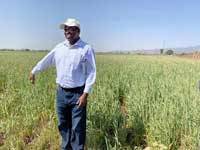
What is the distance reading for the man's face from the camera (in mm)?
3738

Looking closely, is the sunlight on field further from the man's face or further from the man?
the man's face

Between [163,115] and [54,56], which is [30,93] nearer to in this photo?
[54,56]

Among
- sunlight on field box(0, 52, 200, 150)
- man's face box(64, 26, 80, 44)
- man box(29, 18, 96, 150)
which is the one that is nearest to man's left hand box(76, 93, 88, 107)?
man box(29, 18, 96, 150)

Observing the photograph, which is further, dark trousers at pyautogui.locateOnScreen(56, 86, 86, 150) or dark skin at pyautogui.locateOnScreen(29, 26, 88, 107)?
dark trousers at pyautogui.locateOnScreen(56, 86, 86, 150)

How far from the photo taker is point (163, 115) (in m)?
4.10

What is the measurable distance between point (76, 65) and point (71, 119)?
0.73m

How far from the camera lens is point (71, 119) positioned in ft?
13.6

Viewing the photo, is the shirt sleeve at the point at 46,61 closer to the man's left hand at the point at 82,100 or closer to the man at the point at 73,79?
the man at the point at 73,79

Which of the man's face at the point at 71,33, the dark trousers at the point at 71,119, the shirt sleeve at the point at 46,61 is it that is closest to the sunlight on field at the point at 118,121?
the dark trousers at the point at 71,119

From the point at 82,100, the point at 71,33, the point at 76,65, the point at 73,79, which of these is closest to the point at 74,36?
the point at 71,33

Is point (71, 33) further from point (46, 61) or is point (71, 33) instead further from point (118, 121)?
point (118, 121)

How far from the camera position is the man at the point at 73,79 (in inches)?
150

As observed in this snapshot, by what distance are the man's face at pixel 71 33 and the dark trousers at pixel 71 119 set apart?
0.59 metres

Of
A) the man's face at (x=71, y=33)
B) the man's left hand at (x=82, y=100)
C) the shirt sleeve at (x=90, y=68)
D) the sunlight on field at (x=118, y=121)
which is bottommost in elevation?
the sunlight on field at (x=118, y=121)
